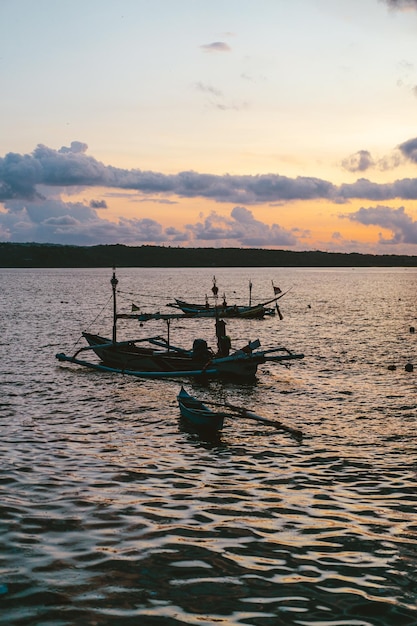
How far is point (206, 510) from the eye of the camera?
46.5 ft

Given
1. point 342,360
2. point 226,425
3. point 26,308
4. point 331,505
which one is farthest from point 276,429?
point 26,308

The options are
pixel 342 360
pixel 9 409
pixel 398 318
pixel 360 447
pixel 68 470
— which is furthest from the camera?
pixel 398 318

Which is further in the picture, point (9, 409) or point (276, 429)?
point (9, 409)

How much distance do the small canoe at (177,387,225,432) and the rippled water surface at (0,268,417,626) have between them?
474 millimetres

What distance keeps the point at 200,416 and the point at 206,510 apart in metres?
7.21

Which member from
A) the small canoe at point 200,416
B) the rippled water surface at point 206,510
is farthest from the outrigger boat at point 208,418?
the rippled water surface at point 206,510

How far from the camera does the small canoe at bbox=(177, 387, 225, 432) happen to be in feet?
69.0

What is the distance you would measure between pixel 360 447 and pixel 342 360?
2153 cm

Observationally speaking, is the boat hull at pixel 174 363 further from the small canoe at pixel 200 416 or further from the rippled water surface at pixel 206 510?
the small canoe at pixel 200 416

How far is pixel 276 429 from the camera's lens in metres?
22.3

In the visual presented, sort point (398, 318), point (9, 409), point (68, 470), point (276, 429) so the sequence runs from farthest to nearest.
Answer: point (398, 318) → point (9, 409) → point (276, 429) → point (68, 470)

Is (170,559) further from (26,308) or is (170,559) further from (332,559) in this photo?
(26,308)

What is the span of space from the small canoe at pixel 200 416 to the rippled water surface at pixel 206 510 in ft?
1.56

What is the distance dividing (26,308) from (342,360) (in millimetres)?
62529
